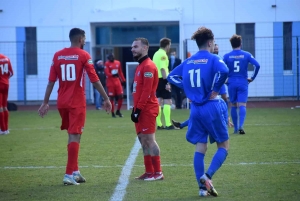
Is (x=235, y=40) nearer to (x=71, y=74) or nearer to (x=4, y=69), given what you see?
(x=4, y=69)

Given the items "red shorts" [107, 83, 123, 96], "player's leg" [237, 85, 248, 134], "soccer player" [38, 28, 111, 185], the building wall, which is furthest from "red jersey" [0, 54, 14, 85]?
the building wall

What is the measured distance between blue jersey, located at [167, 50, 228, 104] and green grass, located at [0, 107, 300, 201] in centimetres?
114

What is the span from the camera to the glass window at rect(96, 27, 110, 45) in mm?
30016

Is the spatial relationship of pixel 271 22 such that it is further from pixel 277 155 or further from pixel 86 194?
pixel 86 194

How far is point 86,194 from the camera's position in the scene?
7.76 metres

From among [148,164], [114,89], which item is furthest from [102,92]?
[114,89]

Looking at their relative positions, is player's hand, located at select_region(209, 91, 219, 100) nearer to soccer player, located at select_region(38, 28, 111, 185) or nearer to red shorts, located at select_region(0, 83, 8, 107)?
soccer player, located at select_region(38, 28, 111, 185)

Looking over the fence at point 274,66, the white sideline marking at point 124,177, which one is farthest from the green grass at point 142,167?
the fence at point 274,66

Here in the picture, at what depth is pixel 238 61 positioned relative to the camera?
1430 cm

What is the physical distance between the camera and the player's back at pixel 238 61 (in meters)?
14.3

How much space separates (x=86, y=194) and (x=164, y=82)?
854 cm

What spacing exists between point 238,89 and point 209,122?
709 centimetres

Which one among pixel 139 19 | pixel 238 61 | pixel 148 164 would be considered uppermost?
pixel 139 19

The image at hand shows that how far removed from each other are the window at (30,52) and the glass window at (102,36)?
9.27ft
